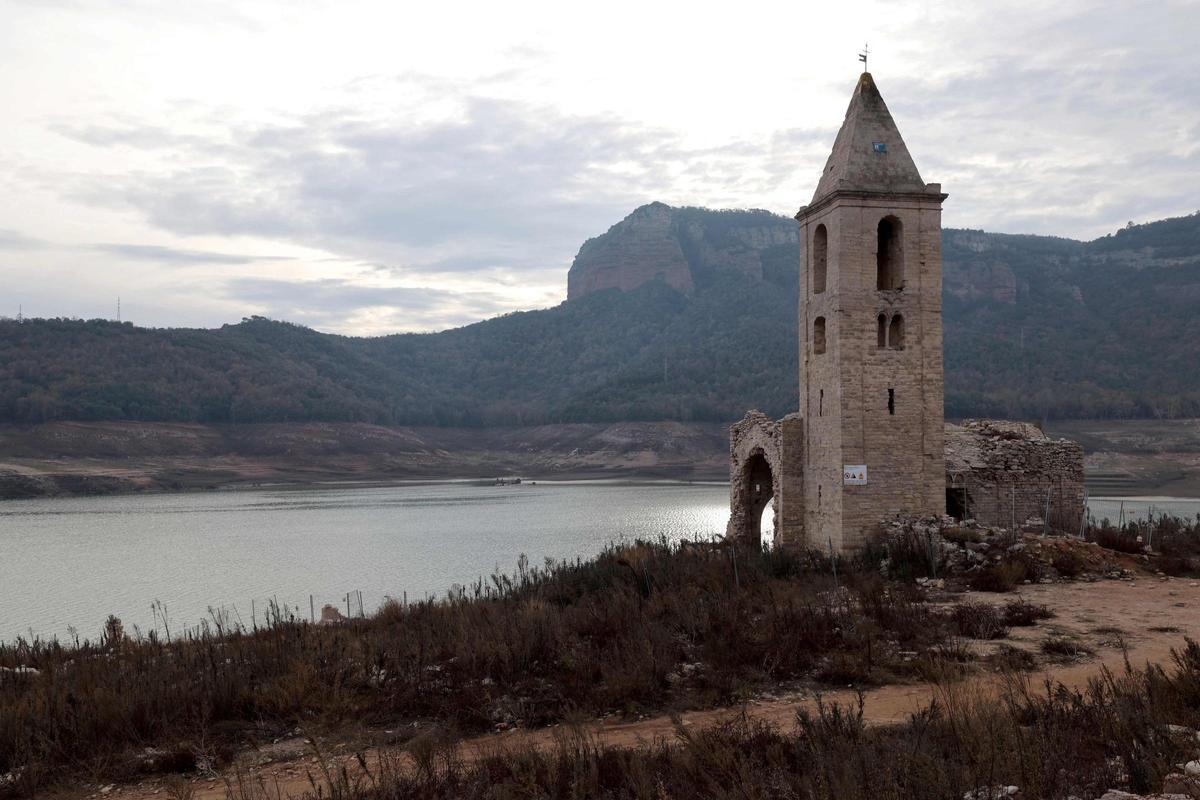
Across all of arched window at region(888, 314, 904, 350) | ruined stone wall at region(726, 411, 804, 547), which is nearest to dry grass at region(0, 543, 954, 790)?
arched window at region(888, 314, 904, 350)

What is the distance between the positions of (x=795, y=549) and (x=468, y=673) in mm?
10750

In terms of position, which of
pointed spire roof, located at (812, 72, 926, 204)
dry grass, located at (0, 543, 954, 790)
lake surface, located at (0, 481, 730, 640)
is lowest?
lake surface, located at (0, 481, 730, 640)

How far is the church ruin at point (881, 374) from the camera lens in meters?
17.7

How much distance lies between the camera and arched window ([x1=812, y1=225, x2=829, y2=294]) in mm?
19234

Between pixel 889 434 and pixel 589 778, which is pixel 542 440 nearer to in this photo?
pixel 889 434

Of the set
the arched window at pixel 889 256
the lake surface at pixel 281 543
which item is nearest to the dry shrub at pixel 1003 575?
the arched window at pixel 889 256

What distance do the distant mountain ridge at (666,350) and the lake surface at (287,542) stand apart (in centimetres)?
2398

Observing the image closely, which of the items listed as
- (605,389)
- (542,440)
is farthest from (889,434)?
(605,389)

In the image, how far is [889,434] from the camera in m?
17.8

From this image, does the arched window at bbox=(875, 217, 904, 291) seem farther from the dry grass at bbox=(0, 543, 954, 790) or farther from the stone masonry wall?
the dry grass at bbox=(0, 543, 954, 790)

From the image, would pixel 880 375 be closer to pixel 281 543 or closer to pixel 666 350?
pixel 281 543

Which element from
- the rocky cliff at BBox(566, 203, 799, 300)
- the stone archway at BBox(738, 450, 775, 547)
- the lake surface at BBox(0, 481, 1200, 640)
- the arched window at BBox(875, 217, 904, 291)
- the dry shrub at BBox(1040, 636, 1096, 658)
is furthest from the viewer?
the rocky cliff at BBox(566, 203, 799, 300)

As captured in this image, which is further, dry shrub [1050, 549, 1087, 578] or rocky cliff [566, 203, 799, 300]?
rocky cliff [566, 203, 799, 300]

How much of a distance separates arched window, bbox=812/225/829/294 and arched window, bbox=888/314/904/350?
5.63 ft
